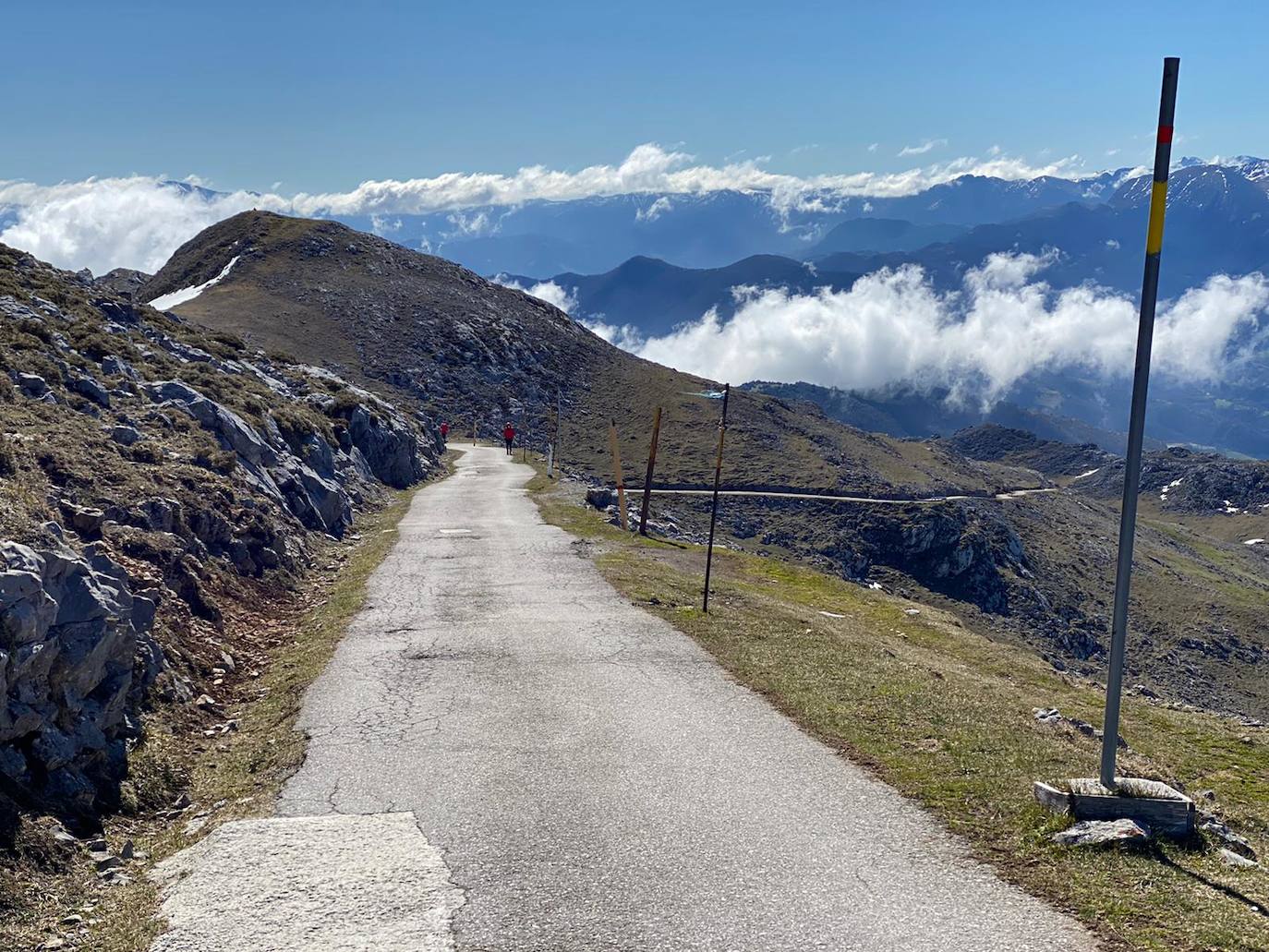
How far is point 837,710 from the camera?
593 inches

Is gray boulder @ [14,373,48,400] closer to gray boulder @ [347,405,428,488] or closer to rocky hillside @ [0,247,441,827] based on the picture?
rocky hillside @ [0,247,441,827]

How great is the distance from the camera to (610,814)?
1109cm

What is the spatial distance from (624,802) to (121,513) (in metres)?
13.4

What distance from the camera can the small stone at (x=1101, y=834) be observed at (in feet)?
32.7

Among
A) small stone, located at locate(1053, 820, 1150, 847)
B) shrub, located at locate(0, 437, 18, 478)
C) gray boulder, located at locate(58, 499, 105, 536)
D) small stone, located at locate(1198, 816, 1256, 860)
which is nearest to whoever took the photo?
small stone, located at locate(1053, 820, 1150, 847)

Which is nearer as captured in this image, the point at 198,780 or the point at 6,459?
the point at 198,780

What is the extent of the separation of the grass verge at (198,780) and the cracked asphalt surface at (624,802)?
1.55 feet

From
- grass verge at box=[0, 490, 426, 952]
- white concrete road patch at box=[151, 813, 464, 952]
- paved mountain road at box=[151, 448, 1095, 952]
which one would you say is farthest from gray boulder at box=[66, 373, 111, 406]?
white concrete road patch at box=[151, 813, 464, 952]

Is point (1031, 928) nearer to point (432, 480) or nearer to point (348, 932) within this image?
point (348, 932)

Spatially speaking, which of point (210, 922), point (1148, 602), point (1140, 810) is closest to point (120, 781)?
point (210, 922)

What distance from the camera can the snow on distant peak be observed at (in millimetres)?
121625

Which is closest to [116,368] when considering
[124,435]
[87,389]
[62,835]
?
[87,389]

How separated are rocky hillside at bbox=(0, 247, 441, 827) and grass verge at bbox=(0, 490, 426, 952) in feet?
1.75

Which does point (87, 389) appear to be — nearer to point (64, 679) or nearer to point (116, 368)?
point (116, 368)
